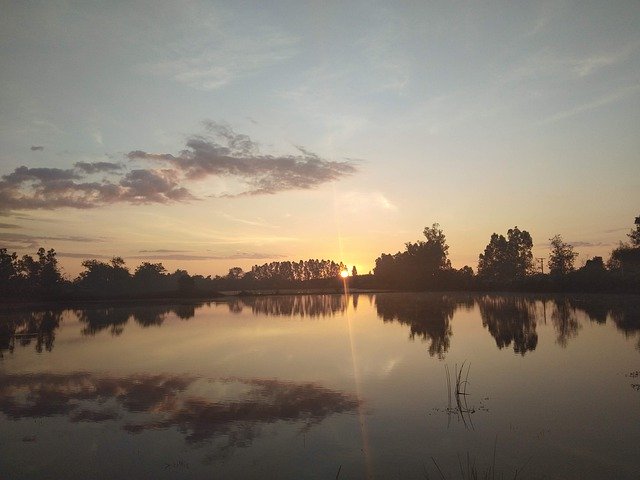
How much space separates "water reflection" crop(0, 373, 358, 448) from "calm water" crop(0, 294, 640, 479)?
0.34 feet

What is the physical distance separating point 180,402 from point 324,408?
21.8 feet

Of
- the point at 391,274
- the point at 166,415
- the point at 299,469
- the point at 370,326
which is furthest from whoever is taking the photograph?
the point at 391,274

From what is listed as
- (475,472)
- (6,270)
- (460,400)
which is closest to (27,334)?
(460,400)

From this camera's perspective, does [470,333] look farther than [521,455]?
Yes

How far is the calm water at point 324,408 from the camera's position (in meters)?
12.6

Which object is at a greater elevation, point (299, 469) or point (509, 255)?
point (509, 255)

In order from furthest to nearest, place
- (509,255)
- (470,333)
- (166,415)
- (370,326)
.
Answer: (509,255)
(370,326)
(470,333)
(166,415)

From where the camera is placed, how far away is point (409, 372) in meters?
24.4

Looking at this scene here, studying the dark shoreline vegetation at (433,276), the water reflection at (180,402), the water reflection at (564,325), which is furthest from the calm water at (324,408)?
the dark shoreline vegetation at (433,276)

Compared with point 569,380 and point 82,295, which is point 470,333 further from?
point 82,295

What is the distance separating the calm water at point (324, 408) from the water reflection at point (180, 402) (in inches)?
4.0

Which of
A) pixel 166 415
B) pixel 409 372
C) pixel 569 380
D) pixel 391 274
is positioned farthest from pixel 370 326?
pixel 391 274

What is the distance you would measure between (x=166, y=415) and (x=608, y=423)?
16.6 metres

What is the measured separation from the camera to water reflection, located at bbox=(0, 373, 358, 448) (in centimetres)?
1614
